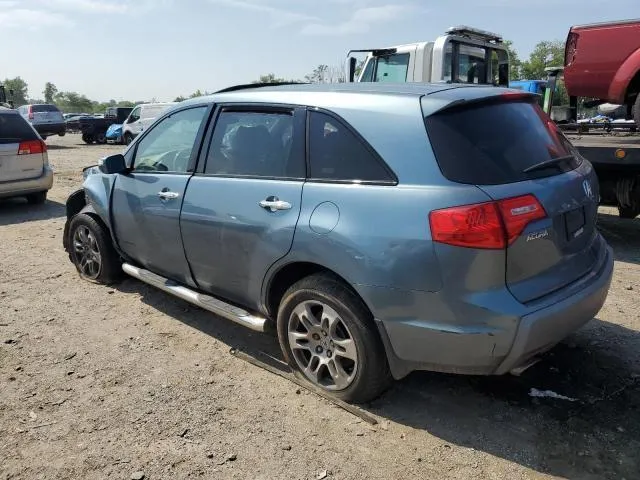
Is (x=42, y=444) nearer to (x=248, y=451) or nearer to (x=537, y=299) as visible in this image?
(x=248, y=451)

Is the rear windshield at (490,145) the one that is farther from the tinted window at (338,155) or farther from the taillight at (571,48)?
the taillight at (571,48)

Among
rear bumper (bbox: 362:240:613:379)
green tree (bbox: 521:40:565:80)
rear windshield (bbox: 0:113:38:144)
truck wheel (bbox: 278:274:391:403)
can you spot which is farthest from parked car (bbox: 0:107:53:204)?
green tree (bbox: 521:40:565:80)

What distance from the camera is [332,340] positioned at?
3.07 metres

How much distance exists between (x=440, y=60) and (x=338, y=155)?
20.4 feet

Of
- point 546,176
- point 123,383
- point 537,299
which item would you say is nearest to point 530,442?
point 537,299

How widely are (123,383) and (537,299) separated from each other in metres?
2.54

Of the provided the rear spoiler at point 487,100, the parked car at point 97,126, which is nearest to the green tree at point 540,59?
the parked car at point 97,126

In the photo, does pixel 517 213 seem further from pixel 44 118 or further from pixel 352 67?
pixel 44 118

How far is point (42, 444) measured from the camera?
2865mm

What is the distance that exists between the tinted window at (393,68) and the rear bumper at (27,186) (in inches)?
233

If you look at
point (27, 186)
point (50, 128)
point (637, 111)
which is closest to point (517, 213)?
point (637, 111)

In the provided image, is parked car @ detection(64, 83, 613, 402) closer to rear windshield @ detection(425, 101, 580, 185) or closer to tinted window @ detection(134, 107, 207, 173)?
rear windshield @ detection(425, 101, 580, 185)

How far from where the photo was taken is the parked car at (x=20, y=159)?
865 centimetres

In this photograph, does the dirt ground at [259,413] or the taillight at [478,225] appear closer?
the taillight at [478,225]
